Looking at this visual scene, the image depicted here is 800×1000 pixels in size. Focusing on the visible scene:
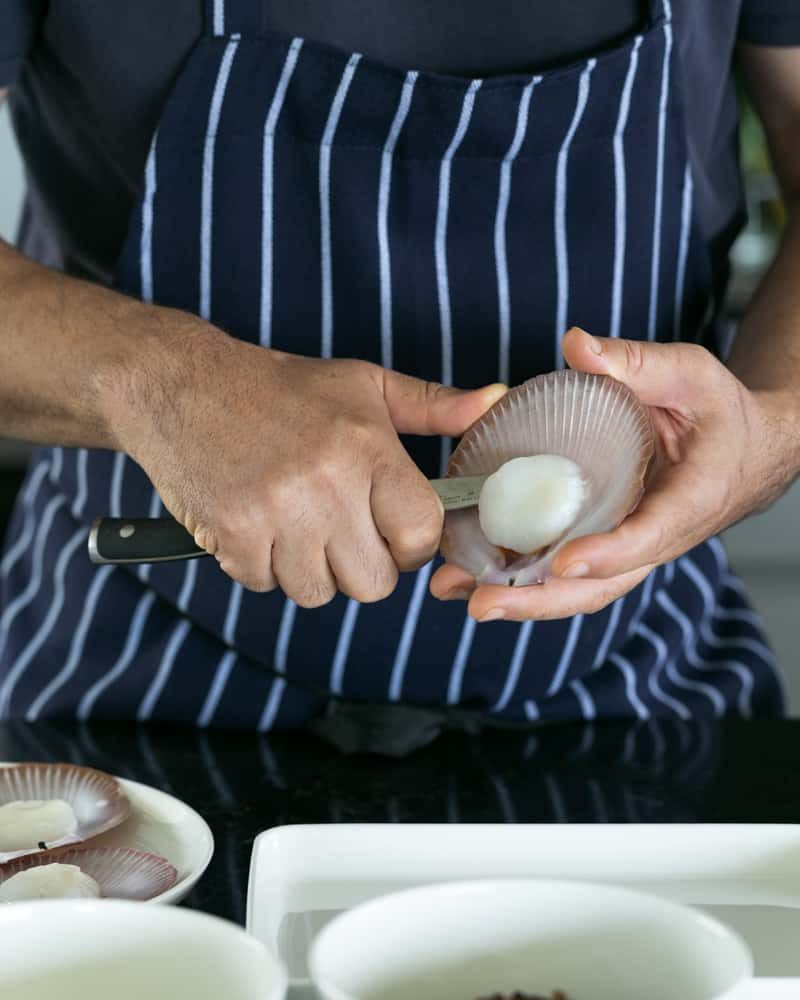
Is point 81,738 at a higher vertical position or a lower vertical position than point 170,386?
lower

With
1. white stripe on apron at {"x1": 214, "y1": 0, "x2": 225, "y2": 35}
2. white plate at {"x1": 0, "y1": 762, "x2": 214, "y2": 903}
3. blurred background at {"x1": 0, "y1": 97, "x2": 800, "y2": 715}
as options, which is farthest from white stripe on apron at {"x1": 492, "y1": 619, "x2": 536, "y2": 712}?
blurred background at {"x1": 0, "y1": 97, "x2": 800, "y2": 715}

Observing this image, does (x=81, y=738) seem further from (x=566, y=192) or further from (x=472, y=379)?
(x=566, y=192)

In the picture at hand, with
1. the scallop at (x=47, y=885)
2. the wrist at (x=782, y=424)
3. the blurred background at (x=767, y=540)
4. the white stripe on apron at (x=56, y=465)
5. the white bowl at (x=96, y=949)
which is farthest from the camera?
the blurred background at (x=767, y=540)

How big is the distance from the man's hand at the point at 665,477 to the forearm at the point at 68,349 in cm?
20

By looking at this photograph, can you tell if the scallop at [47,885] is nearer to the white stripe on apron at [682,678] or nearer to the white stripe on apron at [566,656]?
the white stripe on apron at [566,656]

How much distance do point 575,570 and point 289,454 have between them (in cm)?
15

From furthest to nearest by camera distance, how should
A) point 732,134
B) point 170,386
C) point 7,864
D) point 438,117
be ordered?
point 732,134 < point 438,117 < point 170,386 < point 7,864

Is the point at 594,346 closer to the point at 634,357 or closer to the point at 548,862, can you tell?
the point at 634,357

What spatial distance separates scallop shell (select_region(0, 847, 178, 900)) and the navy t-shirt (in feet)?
1.61

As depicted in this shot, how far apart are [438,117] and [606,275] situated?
0.15 meters

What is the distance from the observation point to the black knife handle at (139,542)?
0.72 metres

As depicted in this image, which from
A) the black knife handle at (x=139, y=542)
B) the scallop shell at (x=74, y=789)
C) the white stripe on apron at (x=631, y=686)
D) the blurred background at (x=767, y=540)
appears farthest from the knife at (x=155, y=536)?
the blurred background at (x=767, y=540)

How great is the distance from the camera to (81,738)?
2.90 feet

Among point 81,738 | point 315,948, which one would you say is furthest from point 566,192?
point 315,948
